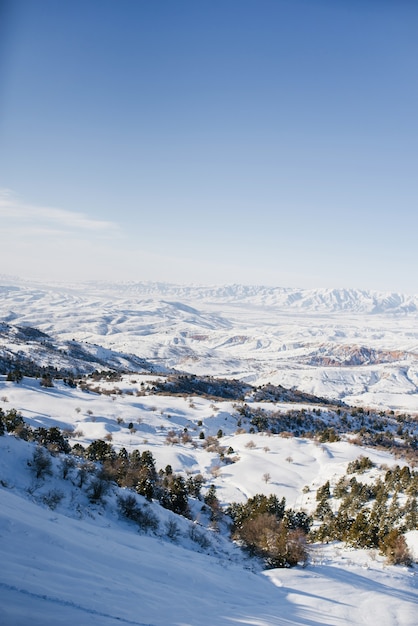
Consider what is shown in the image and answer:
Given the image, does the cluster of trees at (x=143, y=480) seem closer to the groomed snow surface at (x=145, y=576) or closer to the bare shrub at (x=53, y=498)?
the groomed snow surface at (x=145, y=576)

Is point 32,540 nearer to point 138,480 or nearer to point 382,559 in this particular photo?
point 138,480

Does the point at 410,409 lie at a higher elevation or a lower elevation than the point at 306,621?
lower

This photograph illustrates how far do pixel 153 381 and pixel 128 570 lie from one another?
7570 cm

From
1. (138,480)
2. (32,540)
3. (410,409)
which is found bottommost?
(410,409)

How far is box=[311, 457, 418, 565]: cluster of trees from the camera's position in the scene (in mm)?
22975

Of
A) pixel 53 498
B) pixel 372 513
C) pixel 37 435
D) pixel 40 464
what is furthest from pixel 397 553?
pixel 37 435

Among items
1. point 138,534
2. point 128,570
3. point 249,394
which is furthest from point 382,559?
point 249,394

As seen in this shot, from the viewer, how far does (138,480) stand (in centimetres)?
2720

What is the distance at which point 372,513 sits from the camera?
28.6 metres

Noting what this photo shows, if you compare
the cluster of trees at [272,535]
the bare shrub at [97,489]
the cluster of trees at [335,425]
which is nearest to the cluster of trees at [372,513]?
the cluster of trees at [272,535]

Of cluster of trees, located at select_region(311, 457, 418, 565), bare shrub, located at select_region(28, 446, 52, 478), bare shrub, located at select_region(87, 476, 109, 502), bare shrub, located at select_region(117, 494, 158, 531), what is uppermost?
bare shrub, located at select_region(28, 446, 52, 478)

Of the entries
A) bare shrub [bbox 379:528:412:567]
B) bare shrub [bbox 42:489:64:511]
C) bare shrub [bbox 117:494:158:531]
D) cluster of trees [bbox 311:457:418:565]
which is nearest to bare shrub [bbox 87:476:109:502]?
bare shrub [bbox 117:494:158:531]

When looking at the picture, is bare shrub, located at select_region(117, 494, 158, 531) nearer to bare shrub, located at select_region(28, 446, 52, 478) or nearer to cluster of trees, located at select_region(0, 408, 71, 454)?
bare shrub, located at select_region(28, 446, 52, 478)

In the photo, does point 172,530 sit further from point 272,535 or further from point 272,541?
point 272,535
